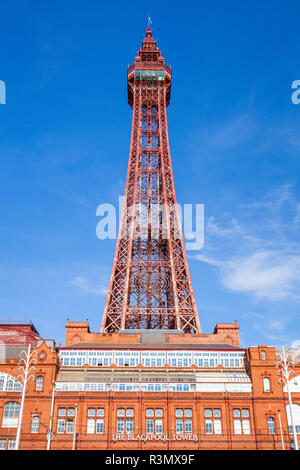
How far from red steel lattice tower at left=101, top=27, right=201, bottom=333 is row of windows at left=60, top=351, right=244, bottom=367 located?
34.3 feet

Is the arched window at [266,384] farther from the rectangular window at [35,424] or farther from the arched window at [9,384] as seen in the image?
the arched window at [9,384]

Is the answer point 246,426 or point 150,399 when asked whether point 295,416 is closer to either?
point 246,426

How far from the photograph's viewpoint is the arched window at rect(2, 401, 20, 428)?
4347 centimetres

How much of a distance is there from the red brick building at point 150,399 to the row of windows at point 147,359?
103mm

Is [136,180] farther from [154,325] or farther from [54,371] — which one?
[54,371]

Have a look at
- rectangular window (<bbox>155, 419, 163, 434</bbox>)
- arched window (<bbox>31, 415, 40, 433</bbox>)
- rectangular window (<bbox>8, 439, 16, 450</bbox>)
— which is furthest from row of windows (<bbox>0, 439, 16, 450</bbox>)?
rectangular window (<bbox>155, 419, 163, 434</bbox>)

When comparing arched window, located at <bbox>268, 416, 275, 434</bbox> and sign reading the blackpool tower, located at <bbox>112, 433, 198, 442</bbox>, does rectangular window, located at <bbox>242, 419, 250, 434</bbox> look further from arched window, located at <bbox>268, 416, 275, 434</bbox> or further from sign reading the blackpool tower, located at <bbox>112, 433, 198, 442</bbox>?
sign reading the blackpool tower, located at <bbox>112, 433, 198, 442</bbox>

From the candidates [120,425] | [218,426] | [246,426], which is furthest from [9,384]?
[246,426]

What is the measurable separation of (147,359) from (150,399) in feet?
15.8

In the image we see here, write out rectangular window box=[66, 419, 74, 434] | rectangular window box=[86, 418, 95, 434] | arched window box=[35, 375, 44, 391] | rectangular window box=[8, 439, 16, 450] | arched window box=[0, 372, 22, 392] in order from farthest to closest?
arched window box=[0, 372, 22, 392], arched window box=[35, 375, 44, 391], rectangular window box=[86, 418, 95, 434], rectangular window box=[66, 419, 74, 434], rectangular window box=[8, 439, 16, 450]

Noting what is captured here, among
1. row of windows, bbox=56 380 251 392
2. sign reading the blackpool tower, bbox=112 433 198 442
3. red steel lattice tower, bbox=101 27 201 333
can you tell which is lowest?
sign reading the blackpool tower, bbox=112 433 198 442

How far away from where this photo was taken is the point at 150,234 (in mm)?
71562

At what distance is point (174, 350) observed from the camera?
4847 centimetres
